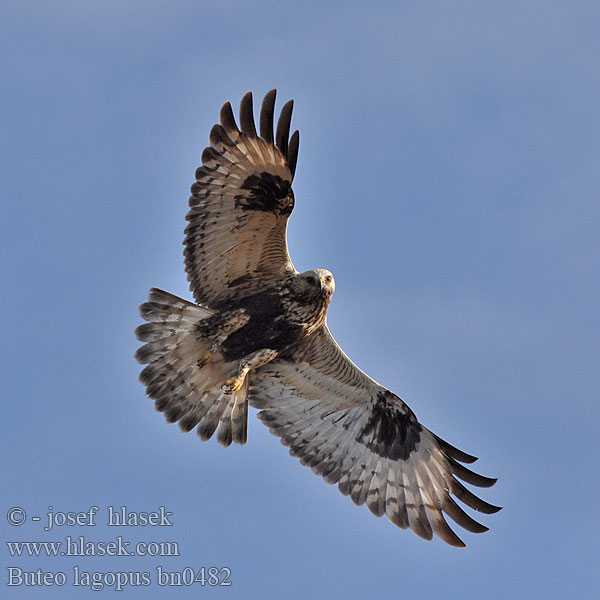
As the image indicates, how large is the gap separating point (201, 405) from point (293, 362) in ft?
4.14

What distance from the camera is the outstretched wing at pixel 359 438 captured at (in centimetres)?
1258

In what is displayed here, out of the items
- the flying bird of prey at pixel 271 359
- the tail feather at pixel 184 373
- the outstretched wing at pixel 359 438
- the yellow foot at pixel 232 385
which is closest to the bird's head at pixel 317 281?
the flying bird of prey at pixel 271 359

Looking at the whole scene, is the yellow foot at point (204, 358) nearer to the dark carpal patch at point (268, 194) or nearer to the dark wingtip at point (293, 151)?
the dark carpal patch at point (268, 194)

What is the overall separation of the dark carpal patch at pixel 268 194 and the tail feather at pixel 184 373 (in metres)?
1.36

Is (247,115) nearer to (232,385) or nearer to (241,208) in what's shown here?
(241,208)

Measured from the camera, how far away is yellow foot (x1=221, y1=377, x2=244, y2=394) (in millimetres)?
11969

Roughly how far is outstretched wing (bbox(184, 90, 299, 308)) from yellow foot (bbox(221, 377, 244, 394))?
0.90 meters

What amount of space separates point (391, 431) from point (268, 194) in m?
3.36

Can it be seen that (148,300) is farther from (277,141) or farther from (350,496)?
(350,496)

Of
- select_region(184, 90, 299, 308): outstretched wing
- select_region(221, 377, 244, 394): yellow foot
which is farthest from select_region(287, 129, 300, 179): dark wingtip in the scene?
select_region(221, 377, 244, 394): yellow foot

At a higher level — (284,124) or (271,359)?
(284,124)

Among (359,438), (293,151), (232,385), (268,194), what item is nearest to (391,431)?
(359,438)

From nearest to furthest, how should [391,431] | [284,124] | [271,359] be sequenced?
[284,124] → [271,359] → [391,431]

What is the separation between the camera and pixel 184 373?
40.1ft
